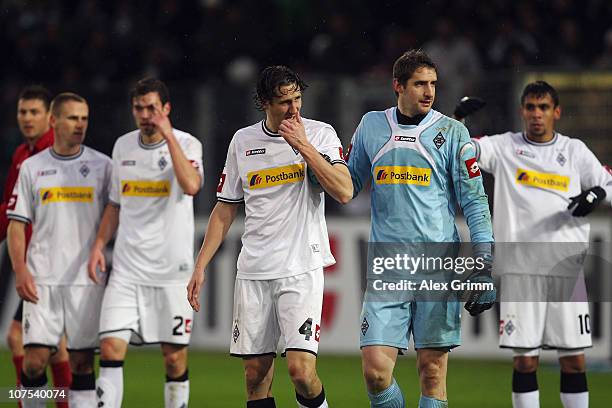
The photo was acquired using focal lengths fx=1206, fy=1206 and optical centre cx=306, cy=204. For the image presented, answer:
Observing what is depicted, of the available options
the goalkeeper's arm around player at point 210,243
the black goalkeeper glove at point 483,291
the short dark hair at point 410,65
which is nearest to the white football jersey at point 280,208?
the goalkeeper's arm around player at point 210,243

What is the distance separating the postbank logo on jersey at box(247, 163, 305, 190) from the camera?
696cm

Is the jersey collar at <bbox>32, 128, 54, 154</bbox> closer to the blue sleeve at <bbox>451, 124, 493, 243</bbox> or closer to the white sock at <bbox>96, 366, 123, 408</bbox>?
the white sock at <bbox>96, 366, 123, 408</bbox>

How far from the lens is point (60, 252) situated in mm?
8352

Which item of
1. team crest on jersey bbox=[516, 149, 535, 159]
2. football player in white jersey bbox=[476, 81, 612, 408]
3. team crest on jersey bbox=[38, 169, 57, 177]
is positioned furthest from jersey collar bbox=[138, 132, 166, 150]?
team crest on jersey bbox=[516, 149, 535, 159]

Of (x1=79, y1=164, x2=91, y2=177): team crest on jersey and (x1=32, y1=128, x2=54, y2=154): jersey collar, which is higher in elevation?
(x1=32, y1=128, x2=54, y2=154): jersey collar

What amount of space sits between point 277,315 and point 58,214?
7.07ft

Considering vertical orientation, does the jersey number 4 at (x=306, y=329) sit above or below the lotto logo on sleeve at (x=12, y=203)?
below

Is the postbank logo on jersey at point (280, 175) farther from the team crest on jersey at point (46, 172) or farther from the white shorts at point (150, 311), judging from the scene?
the team crest on jersey at point (46, 172)

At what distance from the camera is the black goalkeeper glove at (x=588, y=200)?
8039mm

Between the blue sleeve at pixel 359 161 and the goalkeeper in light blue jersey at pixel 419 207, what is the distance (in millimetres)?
150

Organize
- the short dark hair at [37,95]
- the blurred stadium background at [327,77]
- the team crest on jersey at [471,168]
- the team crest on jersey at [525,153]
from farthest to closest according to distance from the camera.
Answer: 1. the blurred stadium background at [327,77]
2. the short dark hair at [37,95]
3. the team crest on jersey at [525,153]
4. the team crest on jersey at [471,168]

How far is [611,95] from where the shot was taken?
1196 centimetres

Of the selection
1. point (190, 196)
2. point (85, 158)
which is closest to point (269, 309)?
point (190, 196)

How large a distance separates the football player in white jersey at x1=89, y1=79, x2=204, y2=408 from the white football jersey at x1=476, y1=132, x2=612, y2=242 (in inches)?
83.7
